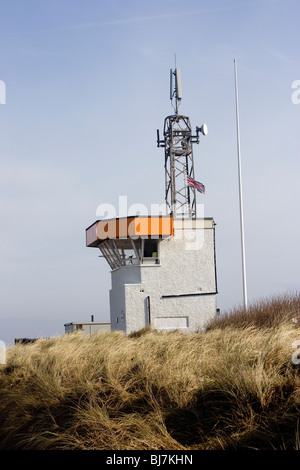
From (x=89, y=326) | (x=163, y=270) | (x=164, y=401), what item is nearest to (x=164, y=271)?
(x=163, y=270)

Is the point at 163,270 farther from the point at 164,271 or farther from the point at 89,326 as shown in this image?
the point at 89,326

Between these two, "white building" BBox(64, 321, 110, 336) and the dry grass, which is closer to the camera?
the dry grass

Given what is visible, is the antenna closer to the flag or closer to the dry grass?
the flag

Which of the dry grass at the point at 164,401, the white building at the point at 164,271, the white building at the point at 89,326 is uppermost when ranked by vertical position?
the white building at the point at 164,271

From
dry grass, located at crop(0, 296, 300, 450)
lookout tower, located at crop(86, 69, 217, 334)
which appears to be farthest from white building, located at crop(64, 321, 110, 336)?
dry grass, located at crop(0, 296, 300, 450)

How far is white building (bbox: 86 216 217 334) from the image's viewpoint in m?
34.2

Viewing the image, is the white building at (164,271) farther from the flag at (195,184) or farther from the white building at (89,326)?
the white building at (89,326)

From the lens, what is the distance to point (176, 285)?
34.8 metres

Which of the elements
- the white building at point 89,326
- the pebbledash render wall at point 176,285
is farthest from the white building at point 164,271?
the white building at point 89,326

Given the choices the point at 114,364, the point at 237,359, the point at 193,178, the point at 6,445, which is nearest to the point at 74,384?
the point at 114,364

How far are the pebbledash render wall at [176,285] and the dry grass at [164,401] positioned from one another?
856 inches

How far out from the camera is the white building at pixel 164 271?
34219 mm

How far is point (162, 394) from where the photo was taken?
28.6ft

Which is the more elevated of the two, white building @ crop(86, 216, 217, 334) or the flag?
the flag
